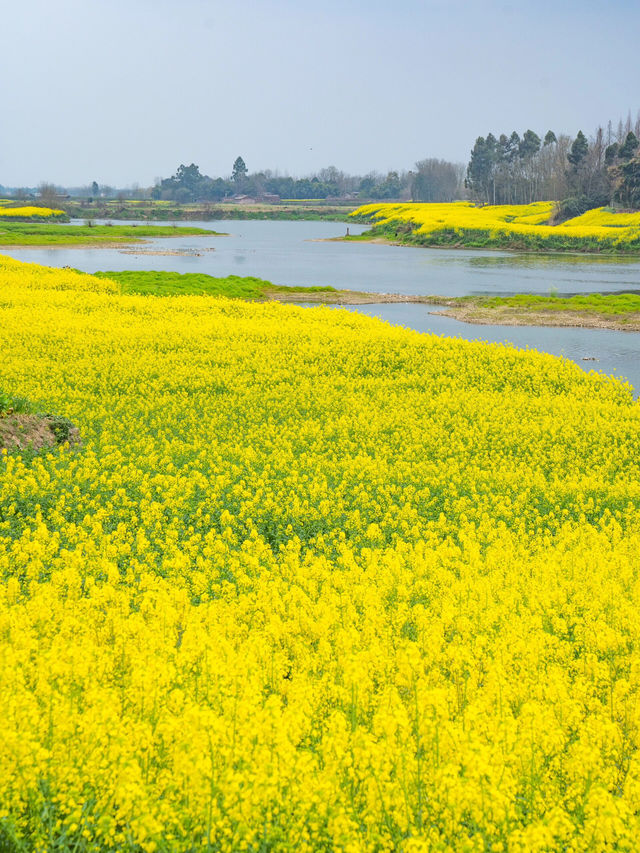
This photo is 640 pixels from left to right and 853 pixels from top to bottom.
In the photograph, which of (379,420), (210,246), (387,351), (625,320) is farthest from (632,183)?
(379,420)

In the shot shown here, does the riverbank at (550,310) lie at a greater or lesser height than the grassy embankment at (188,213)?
lesser

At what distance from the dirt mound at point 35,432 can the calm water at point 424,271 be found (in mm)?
17131

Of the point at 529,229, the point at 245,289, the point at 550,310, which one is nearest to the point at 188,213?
the point at 529,229

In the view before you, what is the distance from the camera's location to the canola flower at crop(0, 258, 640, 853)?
432 centimetres

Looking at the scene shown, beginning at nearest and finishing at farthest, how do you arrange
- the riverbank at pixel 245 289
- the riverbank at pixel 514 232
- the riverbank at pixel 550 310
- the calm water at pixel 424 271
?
1. the calm water at pixel 424 271
2. the riverbank at pixel 550 310
3. the riverbank at pixel 245 289
4. the riverbank at pixel 514 232

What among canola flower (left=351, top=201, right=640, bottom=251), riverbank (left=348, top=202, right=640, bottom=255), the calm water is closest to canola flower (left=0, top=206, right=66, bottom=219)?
the calm water

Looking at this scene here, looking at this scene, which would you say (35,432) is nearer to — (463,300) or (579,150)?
(463,300)

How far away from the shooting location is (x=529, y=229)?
79688 mm

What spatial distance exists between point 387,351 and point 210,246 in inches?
2358

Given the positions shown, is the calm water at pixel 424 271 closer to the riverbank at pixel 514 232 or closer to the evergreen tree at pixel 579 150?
the riverbank at pixel 514 232

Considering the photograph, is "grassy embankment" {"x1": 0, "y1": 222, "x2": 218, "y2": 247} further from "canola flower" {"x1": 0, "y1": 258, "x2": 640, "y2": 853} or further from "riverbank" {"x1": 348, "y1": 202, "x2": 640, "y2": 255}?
"canola flower" {"x1": 0, "y1": 258, "x2": 640, "y2": 853}

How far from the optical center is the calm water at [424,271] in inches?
1232

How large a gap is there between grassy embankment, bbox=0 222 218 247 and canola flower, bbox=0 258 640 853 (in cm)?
5694

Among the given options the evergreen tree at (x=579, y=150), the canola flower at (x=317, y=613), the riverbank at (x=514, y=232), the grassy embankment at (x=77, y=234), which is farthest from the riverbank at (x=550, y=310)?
the evergreen tree at (x=579, y=150)
